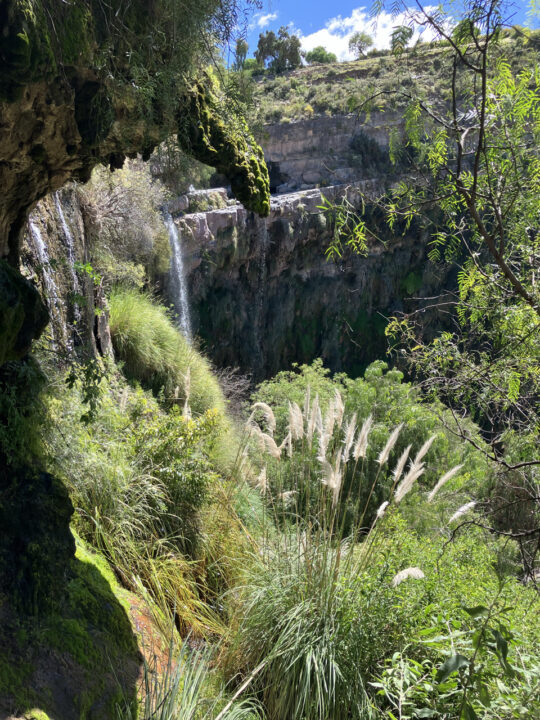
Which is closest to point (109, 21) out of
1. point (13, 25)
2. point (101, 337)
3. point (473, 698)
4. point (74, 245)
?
point (13, 25)

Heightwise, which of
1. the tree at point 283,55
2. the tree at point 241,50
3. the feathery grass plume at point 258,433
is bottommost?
the feathery grass plume at point 258,433

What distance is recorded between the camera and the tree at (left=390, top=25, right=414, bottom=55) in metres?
1.86

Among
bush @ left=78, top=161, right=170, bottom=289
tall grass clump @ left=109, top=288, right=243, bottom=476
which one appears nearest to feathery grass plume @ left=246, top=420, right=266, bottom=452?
tall grass clump @ left=109, top=288, right=243, bottom=476

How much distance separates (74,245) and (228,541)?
3.99 metres

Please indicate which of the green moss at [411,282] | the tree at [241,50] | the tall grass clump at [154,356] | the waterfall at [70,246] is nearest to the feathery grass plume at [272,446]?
the tree at [241,50]

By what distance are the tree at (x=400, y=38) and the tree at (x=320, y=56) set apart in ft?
137

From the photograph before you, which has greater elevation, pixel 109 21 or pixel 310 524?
pixel 109 21

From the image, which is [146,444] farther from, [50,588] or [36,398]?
[50,588]

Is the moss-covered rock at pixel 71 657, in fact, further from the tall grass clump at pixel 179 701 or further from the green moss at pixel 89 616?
the tall grass clump at pixel 179 701

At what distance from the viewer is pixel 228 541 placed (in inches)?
151

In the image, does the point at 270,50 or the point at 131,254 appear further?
the point at 270,50

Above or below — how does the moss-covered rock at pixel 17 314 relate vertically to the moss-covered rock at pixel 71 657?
above

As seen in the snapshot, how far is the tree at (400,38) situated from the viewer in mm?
1858

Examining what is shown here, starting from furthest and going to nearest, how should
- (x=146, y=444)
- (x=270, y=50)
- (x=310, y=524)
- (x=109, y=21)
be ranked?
1. (x=270, y=50)
2. (x=146, y=444)
3. (x=310, y=524)
4. (x=109, y=21)
